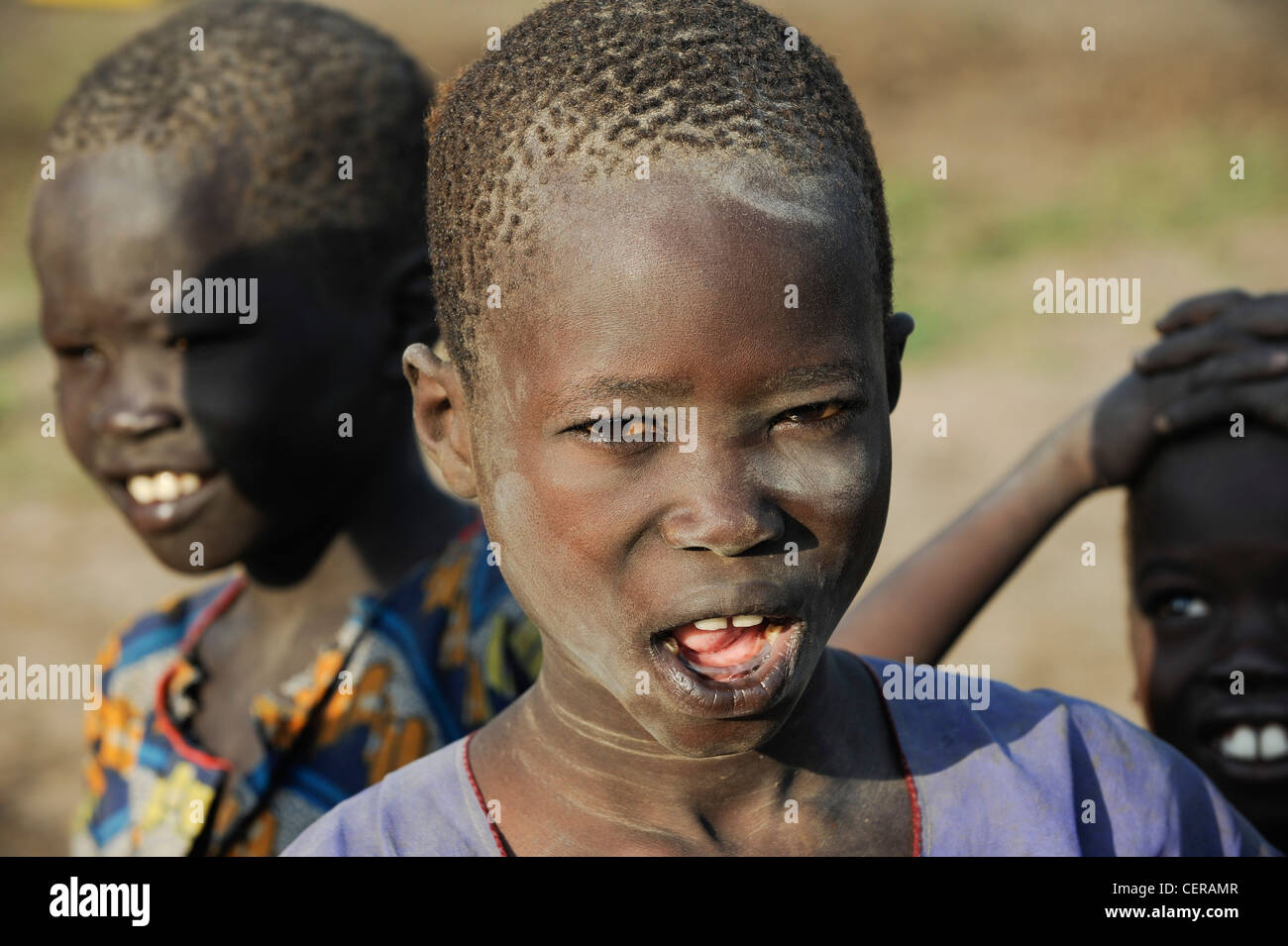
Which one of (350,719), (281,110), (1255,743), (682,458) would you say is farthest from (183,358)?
(1255,743)

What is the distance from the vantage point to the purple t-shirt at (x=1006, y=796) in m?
1.97

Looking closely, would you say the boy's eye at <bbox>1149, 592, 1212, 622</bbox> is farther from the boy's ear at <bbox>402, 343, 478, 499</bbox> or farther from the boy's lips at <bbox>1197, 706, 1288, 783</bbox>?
the boy's ear at <bbox>402, 343, 478, 499</bbox>

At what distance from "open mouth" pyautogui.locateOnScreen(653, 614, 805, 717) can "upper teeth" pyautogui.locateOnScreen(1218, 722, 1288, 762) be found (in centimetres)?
146

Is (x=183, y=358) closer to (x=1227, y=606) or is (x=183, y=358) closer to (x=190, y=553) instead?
(x=190, y=553)

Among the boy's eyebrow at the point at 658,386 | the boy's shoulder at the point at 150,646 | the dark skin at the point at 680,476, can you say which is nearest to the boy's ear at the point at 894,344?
the dark skin at the point at 680,476

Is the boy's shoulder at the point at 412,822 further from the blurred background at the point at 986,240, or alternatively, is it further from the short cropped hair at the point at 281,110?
the blurred background at the point at 986,240

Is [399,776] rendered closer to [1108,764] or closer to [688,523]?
[688,523]

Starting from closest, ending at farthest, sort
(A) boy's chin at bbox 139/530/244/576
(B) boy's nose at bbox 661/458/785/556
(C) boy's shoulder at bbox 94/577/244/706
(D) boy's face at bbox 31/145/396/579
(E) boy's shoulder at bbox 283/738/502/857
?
1. (B) boy's nose at bbox 661/458/785/556
2. (E) boy's shoulder at bbox 283/738/502/857
3. (D) boy's face at bbox 31/145/396/579
4. (A) boy's chin at bbox 139/530/244/576
5. (C) boy's shoulder at bbox 94/577/244/706

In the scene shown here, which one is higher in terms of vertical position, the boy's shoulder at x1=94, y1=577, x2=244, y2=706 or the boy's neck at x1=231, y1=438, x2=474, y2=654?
the boy's neck at x1=231, y1=438, x2=474, y2=654

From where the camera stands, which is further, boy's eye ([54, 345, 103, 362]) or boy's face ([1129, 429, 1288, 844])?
boy's eye ([54, 345, 103, 362])

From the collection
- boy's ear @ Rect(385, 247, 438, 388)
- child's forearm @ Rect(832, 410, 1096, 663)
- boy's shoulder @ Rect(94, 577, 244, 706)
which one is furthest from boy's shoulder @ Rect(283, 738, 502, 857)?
boy's shoulder @ Rect(94, 577, 244, 706)

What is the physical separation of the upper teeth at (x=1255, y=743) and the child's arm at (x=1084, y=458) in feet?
1.72

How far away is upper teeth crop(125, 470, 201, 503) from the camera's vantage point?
2.97 m

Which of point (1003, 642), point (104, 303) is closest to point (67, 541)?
point (1003, 642)
